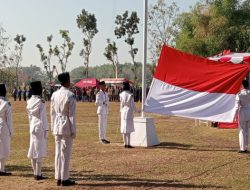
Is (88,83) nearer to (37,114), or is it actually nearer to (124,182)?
(37,114)

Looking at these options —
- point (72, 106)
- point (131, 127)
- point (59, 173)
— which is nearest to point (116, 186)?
point (59, 173)

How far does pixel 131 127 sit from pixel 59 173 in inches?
208

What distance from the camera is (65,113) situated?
890 centimetres

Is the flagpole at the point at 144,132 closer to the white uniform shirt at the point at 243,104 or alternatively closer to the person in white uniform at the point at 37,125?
the white uniform shirt at the point at 243,104

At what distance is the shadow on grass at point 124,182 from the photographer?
8828 mm

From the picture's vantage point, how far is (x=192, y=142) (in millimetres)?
15484

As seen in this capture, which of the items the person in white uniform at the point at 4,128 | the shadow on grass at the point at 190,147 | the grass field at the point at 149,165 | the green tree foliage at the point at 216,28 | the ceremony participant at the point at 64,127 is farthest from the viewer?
the green tree foliage at the point at 216,28

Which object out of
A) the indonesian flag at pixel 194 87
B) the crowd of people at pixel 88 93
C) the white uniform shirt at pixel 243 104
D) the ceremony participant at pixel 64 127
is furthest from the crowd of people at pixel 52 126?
the crowd of people at pixel 88 93

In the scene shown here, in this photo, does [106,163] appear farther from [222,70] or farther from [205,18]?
[205,18]

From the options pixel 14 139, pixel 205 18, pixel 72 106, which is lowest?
pixel 14 139

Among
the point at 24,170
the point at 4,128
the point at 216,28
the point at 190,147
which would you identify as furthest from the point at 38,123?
the point at 216,28

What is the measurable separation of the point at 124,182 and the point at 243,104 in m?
5.36

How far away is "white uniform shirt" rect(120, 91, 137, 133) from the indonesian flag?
508mm

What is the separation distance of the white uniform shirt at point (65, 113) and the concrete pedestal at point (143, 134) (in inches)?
220
